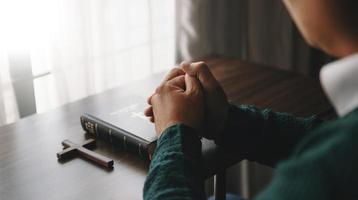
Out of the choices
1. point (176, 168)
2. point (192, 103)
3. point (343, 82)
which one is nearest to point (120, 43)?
point (192, 103)

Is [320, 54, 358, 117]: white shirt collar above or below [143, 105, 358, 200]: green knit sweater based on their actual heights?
above

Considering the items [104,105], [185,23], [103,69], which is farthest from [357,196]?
[185,23]

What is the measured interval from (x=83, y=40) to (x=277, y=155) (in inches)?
33.5

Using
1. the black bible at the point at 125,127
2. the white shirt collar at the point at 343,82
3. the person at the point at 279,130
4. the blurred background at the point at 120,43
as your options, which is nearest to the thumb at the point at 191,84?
the person at the point at 279,130

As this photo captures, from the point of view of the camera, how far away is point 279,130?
3.79 feet

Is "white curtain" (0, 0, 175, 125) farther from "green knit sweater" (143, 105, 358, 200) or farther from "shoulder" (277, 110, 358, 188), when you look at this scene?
"shoulder" (277, 110, 358, 188)

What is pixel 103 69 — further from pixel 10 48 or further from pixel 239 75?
pixel 239 75

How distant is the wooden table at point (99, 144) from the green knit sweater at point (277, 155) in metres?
0.09

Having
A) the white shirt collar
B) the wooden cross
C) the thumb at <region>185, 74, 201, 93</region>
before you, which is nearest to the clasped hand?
the thumb at <region>185, 74, 201, 93</region>

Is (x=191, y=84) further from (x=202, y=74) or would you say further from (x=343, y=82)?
(x=343, y=82)

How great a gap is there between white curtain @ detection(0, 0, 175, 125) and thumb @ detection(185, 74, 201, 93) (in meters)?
0.63

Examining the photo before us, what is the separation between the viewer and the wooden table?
1073 millimetres

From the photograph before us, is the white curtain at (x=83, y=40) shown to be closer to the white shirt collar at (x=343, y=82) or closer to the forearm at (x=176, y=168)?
the forearm at (x=176, y=168)

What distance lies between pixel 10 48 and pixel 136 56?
1.64ft
